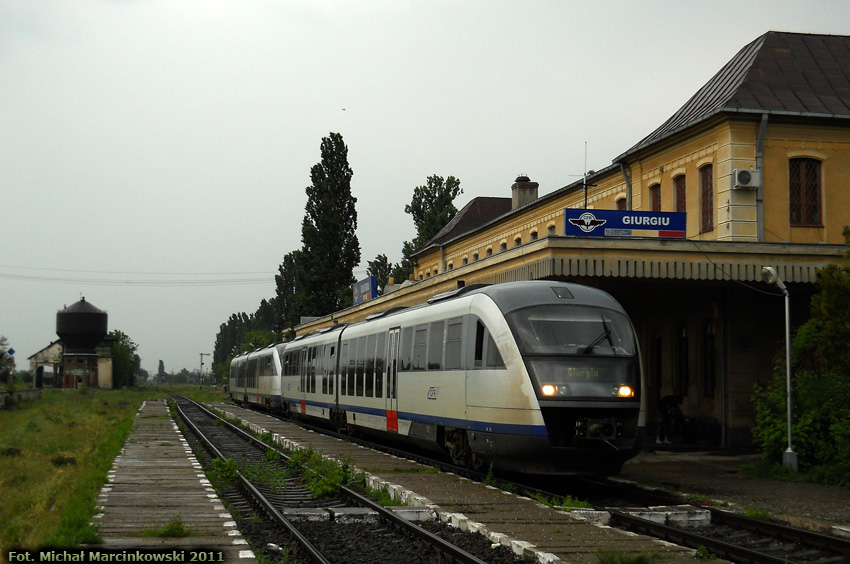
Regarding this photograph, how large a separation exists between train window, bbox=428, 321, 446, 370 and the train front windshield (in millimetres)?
2976

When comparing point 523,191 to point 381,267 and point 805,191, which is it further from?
point 381,267

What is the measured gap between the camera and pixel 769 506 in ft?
41.1

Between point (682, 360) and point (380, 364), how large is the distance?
9224mm

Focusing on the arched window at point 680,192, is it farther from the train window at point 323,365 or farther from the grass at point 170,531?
the grass at point 170,531

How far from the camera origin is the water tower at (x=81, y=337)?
106 metres

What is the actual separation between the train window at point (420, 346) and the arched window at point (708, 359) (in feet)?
30.1

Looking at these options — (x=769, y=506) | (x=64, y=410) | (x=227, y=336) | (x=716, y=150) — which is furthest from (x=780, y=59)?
(x=227, y=336)

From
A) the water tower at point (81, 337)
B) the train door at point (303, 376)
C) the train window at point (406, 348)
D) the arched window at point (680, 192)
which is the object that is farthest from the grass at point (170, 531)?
the water tower at point (81, 337)

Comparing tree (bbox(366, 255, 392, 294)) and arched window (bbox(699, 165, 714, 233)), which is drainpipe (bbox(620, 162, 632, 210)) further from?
tree (bbox(366, 255, 392, 294))

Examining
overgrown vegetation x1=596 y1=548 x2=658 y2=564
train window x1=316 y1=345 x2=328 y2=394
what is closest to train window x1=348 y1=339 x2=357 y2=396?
train window x1=316 y1=345 x2=328 y2=394

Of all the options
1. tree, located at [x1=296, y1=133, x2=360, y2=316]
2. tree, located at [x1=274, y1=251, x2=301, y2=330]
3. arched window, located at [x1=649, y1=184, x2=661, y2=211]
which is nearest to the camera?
arched window, located at [x1=649, y1=184, x2=661, y2=211]

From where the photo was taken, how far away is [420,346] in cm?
1836

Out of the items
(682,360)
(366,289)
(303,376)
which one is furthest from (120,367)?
(682,360)

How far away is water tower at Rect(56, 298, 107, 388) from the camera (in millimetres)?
106062
